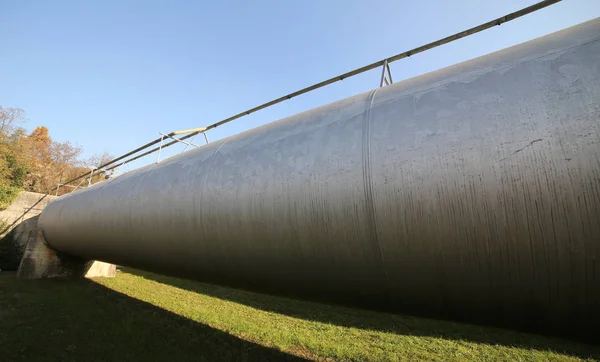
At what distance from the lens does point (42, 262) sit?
28.2 feet

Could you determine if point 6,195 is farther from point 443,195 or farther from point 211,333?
point 443,195

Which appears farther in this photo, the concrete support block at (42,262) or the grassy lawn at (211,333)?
the concrete support block at (42,262)

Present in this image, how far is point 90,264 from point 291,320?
783 cm

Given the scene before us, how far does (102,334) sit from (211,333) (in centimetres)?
177

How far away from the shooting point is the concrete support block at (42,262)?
8.45 meters

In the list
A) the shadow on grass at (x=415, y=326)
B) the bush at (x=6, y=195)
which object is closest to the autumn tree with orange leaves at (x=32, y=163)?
the bush at (x=6, y=195)

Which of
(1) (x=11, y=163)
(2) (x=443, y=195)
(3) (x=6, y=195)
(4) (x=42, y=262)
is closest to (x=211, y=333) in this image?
(2) (x=443, y=195)

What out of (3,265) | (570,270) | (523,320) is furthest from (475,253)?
(3,265)

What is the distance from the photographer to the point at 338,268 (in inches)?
79.4

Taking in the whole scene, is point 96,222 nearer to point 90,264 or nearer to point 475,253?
point 475,253

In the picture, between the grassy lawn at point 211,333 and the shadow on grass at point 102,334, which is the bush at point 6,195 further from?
the shadow on grass at point 102,334

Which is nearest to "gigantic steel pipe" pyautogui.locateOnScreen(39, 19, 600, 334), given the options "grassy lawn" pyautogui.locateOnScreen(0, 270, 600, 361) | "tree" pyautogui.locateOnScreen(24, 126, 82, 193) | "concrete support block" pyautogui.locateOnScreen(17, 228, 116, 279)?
"grassy lawn" pyautogui.locateOnScreen(0, 270, 600, 361)

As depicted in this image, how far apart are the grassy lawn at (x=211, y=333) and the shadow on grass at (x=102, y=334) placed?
0.02 m

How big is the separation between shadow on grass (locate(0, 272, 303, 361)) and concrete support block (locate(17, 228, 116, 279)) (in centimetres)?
139
